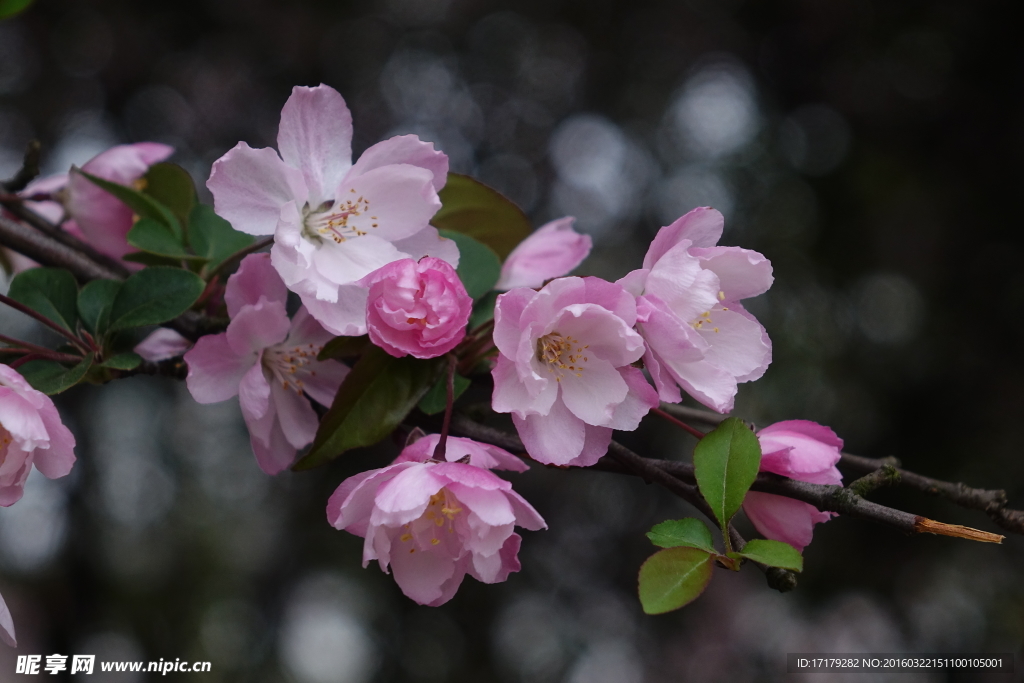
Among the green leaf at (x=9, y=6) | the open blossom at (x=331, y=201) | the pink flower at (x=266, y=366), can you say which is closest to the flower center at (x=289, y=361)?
the pink flower at (x=266, y=366)

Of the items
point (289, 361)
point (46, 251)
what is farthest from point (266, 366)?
point (46, 251)

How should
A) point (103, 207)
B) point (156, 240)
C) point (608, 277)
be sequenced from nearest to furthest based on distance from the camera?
point (156, 240), point (103, 207), point (608, 277)

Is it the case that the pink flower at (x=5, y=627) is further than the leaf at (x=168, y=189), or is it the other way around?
the leaf at (x=168, y=189)

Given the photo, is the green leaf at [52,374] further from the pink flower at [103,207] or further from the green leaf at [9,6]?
the green leaf at [9,6]

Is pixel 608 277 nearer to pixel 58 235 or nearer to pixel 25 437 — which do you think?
pixel 58 235

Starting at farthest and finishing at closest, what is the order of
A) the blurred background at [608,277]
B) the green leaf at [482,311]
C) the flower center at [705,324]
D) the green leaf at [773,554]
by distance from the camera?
the blurred background at [608,277] < the green leaf at [482,311] < the flower center at [705,324] < the green leaf at [773,554]

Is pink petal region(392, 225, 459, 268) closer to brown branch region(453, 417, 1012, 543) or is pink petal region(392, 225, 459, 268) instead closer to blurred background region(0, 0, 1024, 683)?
brown branch region(453, 417, 1012, 543)

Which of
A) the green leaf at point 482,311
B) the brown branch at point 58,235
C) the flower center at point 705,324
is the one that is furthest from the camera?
the brown branch at point 58,235
